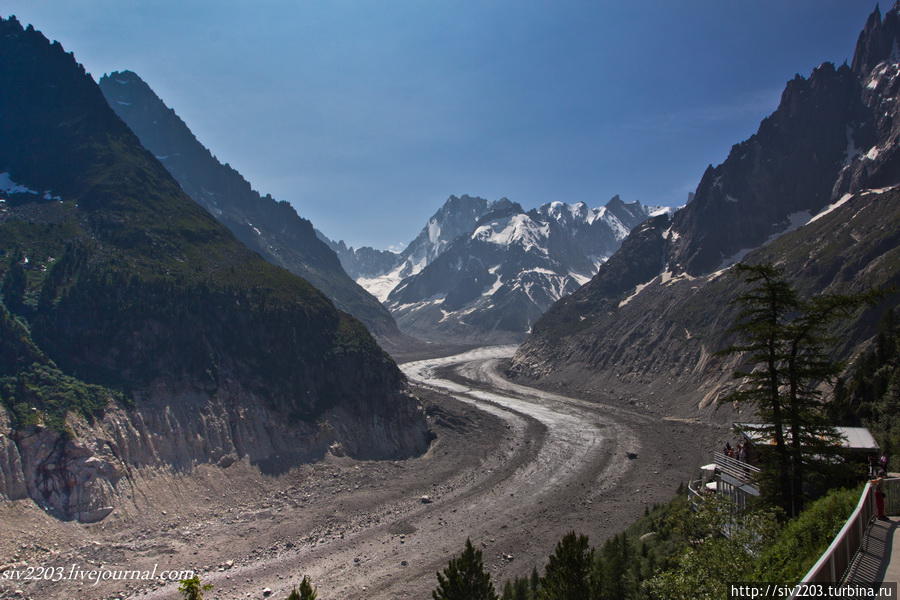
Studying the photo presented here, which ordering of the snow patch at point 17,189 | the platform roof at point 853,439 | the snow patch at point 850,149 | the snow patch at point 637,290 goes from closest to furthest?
the platform roof at point 853,439, the snow patch at point 17,189, the snow patch at point 850,149, the snow patch at point 637,290

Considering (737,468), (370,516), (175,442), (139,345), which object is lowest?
(370,516)

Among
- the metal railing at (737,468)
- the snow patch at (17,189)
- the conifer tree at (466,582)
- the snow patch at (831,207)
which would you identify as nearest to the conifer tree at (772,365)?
the metal railing at (737,468)

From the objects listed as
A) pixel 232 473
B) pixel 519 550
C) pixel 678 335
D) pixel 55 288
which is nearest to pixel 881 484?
pixel 519 550

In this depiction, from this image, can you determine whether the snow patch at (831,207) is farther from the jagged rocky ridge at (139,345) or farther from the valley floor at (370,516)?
the jagged rocky ridge at (139,345)

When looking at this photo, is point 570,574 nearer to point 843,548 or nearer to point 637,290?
point 843,548

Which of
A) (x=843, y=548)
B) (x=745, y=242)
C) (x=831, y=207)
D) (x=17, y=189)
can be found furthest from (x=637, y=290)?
(x=843, y=548)

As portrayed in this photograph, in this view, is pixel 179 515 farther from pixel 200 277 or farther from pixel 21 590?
pixel 200 277
